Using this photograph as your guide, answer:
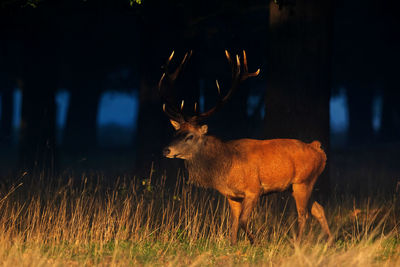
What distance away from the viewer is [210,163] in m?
8.28

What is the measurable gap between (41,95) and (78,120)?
38.7ft

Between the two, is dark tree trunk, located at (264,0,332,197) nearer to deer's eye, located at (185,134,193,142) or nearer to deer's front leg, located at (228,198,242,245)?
deer's front leg, located at (228,198,242,245)

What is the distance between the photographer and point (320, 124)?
10680 millimetres

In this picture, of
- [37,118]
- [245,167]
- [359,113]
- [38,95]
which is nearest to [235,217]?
[245,167]

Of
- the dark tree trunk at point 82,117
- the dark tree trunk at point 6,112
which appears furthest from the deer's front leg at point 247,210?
the dark tree trunk at point 6,112

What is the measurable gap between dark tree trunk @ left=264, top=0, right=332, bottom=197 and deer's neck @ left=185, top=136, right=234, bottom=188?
97.1 inches

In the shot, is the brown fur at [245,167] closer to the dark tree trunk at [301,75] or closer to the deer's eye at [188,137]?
the deer's eye at [188,137]

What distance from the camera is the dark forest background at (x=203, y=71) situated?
10.7m

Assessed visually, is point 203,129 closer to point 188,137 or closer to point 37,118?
point 188,137

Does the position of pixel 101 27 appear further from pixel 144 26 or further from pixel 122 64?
pixel 144 26

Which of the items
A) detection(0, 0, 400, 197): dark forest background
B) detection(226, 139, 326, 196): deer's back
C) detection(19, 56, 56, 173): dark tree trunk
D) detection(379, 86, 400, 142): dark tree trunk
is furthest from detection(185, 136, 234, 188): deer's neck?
detection(379, 86, 400, 142): dark tree trunk

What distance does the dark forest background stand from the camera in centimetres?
1068

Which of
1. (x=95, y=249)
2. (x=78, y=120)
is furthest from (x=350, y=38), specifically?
(x=95, y=249)

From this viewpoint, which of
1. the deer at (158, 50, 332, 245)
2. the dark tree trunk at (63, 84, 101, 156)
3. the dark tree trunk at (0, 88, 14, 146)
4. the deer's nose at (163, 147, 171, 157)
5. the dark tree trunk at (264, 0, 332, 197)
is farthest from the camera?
the dark tree trunk at (0, 88, 14, 146)
